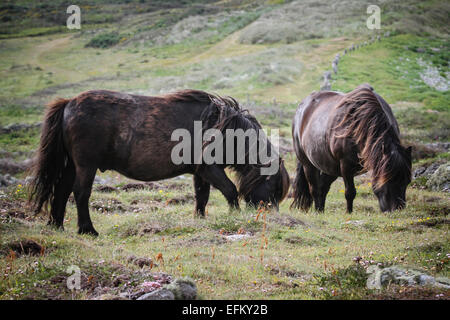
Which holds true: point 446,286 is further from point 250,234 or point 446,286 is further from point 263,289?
point 250,234

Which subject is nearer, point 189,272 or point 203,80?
point 189,272

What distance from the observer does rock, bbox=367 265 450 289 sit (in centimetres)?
471

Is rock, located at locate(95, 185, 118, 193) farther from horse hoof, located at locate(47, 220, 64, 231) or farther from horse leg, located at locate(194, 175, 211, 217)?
horse hoof, located at locate(47, 220, 64, 231)

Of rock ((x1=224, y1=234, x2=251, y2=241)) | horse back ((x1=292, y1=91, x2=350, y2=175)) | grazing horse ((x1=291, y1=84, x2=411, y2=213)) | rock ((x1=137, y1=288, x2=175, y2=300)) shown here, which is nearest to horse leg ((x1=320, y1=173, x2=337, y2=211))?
grazing horse ((x1=291, y1=84, x2=411, y2=213))

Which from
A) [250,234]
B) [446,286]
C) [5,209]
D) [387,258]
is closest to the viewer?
[446,286]

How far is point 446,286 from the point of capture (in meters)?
4.65

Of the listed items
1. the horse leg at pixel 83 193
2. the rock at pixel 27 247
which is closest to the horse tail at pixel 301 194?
the horse leg at pixel 83 193

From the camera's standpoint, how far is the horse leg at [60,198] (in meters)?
7.78

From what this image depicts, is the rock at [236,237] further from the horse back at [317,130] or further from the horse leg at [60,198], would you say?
the horse back at [317,130]

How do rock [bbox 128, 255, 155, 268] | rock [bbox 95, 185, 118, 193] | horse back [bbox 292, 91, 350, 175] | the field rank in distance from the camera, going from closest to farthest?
the field < rock [bbox 128, 255, 155, 268] < horse back [bbox 292, 91, 350, 175] < rock [bbox 95, 185, 118, 193]

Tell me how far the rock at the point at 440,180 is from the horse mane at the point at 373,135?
4.34 meters

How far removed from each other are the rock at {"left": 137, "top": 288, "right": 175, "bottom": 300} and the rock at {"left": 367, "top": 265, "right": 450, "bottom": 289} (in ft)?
7.09
